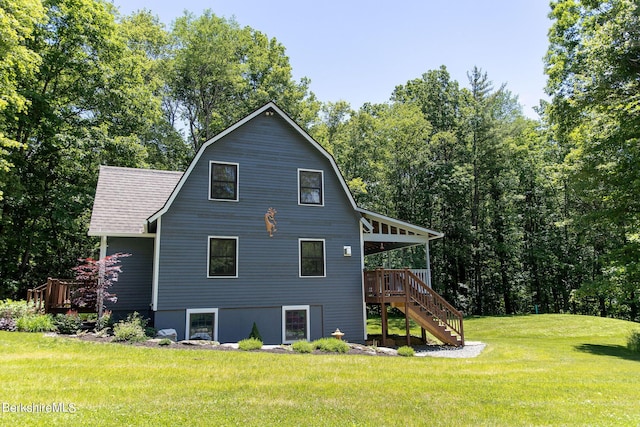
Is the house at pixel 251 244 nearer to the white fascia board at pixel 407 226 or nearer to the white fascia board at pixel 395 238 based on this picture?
the white fascia board at pixel 407 226

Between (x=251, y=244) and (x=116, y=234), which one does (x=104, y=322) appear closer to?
(x=116, y=234)

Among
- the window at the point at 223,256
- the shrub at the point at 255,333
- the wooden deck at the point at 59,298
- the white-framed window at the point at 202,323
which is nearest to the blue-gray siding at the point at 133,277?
the wooden deck at the point at 59,298

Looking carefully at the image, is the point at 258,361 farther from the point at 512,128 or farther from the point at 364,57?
the point at 512,128

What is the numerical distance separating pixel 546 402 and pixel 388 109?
1111 inches

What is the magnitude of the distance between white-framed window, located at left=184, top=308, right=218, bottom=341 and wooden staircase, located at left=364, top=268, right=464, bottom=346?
17.8 ft

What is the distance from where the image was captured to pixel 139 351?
29.7 ft

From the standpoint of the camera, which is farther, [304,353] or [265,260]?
[265,260]

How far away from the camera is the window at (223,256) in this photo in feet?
44.4

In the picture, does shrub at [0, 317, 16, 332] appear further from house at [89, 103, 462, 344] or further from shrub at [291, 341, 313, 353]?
shrub at [291, 341, 313, 353]

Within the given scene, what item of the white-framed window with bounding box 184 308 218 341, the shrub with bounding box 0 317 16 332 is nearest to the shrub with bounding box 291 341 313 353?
the white-framed window with bounding box 184 308 218 341

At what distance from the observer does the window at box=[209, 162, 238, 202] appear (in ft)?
45.8

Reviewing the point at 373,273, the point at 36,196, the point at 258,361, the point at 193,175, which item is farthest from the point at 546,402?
the point at 36,196

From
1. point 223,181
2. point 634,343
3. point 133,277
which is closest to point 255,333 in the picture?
point 133,277

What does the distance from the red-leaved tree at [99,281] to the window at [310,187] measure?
6040 mm
